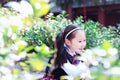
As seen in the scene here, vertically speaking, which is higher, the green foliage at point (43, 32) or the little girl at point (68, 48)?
the green foliage at point (43, 32)

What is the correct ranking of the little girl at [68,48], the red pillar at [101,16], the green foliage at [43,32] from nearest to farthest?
1. the little girl at [68,48]
2. the green foliage at [43,32]
3. the red pillar at [101,16]

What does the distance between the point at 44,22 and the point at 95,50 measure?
5.27 m

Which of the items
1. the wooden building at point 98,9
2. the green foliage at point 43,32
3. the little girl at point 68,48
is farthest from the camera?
the wooden building at point 98,9

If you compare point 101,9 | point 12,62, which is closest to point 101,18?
point 101,9

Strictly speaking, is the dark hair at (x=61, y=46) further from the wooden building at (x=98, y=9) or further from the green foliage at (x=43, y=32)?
the wooden building at (x=98, y=9)

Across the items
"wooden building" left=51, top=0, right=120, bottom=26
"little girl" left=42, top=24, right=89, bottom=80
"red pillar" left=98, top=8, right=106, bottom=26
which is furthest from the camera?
"red pillar" left=98, top=8, right=106, bottom=26

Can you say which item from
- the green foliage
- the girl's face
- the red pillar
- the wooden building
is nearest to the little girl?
the girl's face

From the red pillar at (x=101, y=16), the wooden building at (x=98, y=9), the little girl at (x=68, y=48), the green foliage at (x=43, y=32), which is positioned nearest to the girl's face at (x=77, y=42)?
the little girl at (x=68, y=48)

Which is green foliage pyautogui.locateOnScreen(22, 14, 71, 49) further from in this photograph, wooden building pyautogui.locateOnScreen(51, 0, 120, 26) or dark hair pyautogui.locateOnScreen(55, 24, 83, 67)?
wooden building pyautogui.locateOnScreen(51, 0, 120, 26)

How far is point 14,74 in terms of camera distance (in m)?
1.46

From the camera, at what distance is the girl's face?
3.28 m

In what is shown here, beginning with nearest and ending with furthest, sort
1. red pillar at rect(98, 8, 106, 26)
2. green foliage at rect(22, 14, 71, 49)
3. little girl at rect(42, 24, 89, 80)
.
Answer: little girl at rect(42, 24, 89, 80)
green foliage at rect(22, 14, 71, 49)
red pillar at rect(98, 8, 106, 26)

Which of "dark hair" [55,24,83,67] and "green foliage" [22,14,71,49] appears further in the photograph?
"green foliage" [22,14,71,49]

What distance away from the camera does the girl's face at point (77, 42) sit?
10.8ft
